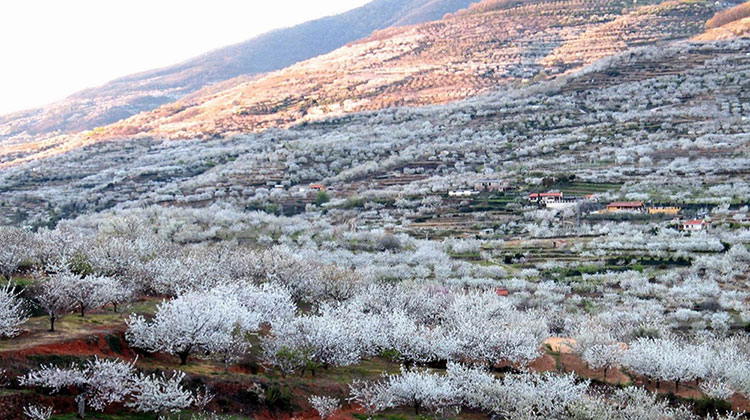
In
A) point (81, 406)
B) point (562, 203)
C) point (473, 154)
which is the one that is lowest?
point (562, 203)

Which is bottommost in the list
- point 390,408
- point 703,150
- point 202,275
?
point 703,150

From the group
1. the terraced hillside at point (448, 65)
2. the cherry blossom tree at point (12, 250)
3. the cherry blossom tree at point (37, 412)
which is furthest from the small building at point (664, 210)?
the terraced hillside at point (448, 65)

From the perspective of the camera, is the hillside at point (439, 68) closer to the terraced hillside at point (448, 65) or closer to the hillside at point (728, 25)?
the terraced hillside at point (448, 65)

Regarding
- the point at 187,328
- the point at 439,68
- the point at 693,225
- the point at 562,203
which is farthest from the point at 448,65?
the point at 187,328

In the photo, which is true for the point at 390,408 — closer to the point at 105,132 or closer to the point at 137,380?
the point at 137,380

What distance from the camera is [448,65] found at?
6545 inches

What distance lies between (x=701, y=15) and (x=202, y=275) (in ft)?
515

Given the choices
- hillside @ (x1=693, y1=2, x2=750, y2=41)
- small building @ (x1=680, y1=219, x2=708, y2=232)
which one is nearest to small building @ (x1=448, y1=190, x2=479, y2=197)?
small building @ (x1=680, y1=219, x2=708, y2=232)

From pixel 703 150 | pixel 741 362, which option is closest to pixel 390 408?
pixel 741 362

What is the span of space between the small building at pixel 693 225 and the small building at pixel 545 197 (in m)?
15.3

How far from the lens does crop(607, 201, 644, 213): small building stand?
70531mm

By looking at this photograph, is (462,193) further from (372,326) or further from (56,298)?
(56,298)

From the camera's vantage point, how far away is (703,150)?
87625 millimetres

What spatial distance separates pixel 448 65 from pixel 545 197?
3718 inches
